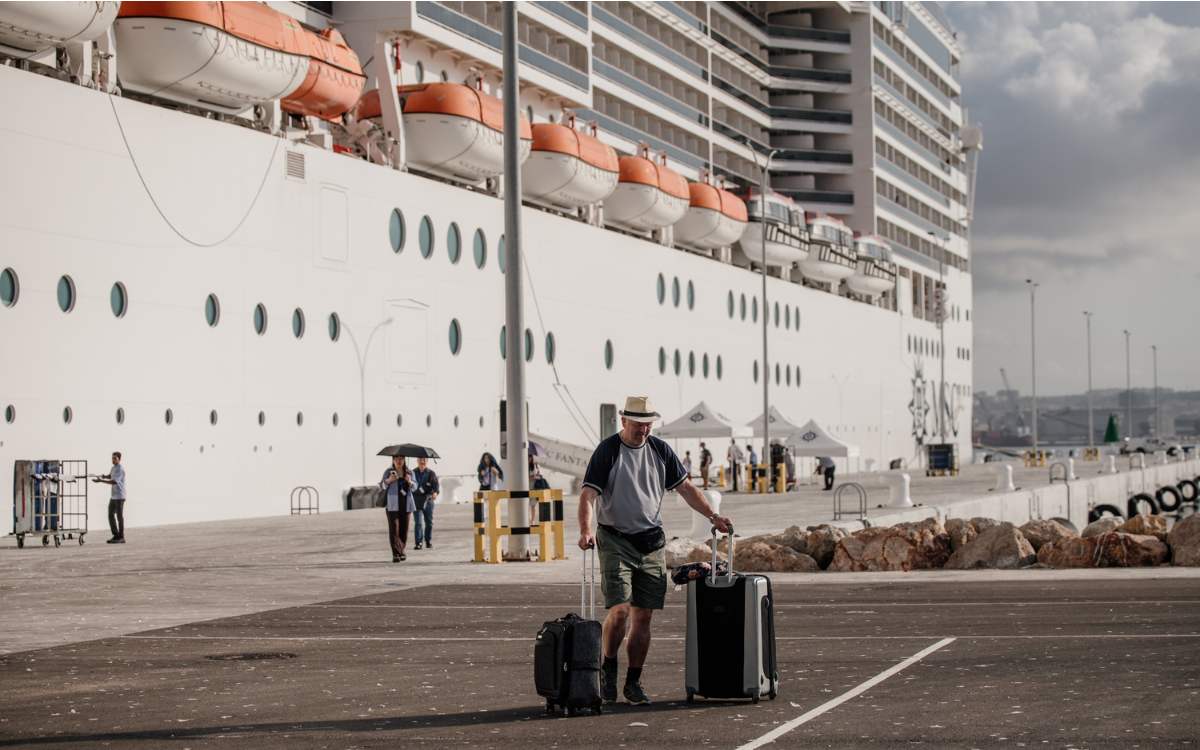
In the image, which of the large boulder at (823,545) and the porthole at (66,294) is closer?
the large boulder at (823,545)

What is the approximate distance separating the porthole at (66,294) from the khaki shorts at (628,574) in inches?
861

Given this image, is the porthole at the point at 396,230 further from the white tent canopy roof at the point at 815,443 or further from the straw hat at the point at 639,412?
the straw hat at the point at 639,412

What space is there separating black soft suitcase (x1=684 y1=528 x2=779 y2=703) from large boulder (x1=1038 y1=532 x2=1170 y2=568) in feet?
33.2

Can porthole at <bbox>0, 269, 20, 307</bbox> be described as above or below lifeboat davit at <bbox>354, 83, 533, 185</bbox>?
below

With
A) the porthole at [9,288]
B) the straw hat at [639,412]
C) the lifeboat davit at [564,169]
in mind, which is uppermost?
the lifeboat davit at [564,169]

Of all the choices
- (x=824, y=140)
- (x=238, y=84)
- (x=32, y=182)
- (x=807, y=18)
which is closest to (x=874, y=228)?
(x=824, y=140)

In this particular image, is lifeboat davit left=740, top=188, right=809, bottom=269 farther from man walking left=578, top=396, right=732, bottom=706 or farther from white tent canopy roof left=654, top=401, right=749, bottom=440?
man walking left=578, top=396, right=732, bottom=706

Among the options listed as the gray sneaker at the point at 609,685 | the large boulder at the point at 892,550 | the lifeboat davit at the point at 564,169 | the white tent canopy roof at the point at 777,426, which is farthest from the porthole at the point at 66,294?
the white tent canopy roof at the point at 777,426

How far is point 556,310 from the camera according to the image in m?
46.5

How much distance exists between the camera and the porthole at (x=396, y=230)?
3806 centimetres

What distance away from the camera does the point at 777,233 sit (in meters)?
67.5

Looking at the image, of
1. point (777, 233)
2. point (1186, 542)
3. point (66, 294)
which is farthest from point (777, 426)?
point (1186, 542)

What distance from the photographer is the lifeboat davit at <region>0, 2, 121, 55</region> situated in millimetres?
26859

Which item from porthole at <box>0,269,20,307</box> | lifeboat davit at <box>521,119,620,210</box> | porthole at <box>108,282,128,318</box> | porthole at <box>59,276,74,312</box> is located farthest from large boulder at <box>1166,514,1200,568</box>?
lifeboat davit at <box>521,119,620,210</box>
